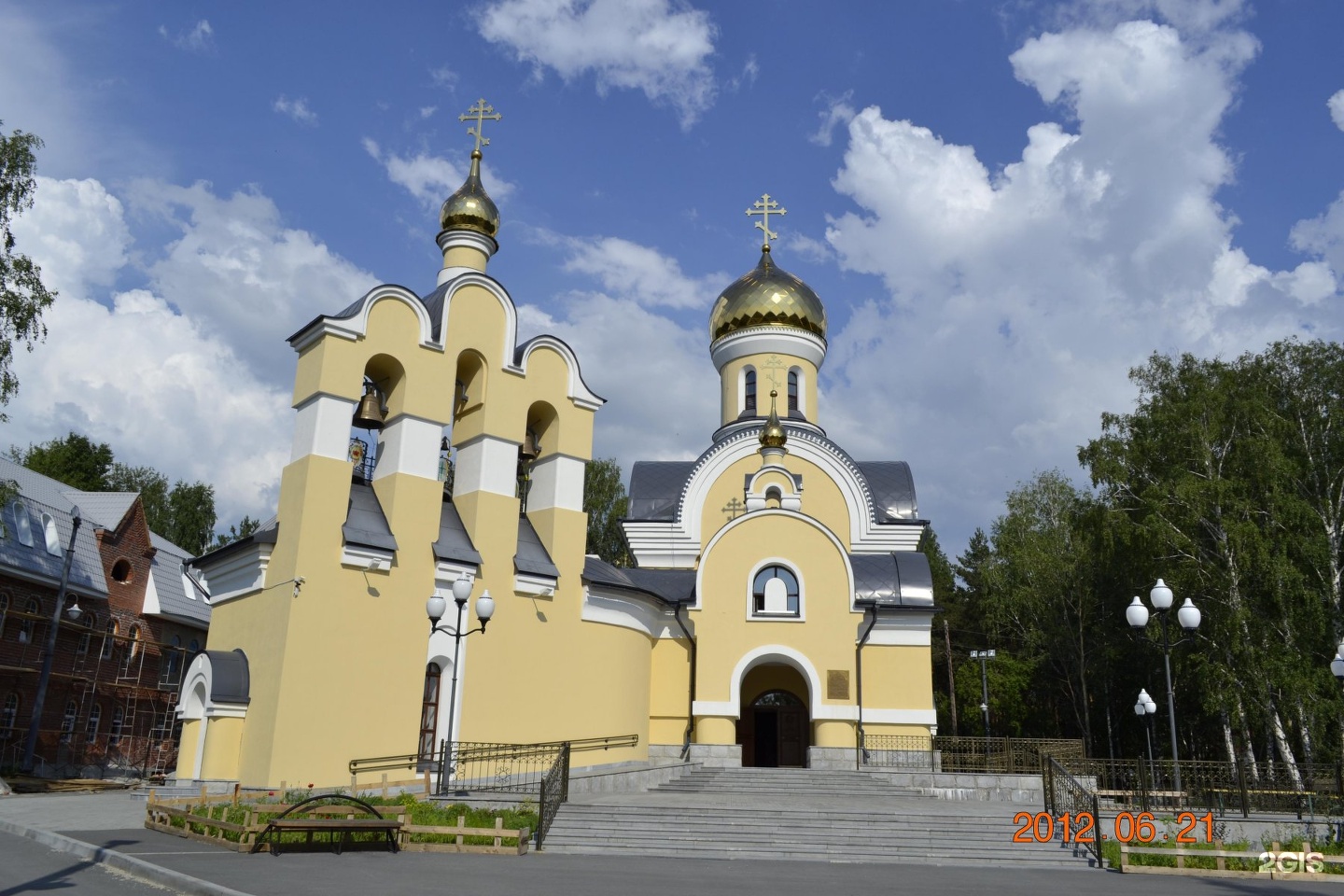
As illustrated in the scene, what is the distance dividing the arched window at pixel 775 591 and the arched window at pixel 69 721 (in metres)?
17.0

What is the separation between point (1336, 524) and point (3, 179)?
2492cm

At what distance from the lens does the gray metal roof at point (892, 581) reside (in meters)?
20.6

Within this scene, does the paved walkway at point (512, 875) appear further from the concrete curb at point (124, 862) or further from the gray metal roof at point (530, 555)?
the gray metal roof at point (530, 555)

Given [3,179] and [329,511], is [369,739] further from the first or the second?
[3,179]

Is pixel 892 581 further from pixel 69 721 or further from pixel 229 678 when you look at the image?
pixel 69 721

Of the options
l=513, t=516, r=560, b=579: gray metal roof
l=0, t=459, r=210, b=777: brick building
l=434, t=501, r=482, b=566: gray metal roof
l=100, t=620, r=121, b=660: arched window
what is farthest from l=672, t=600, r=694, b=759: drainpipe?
l=100, t=620, r=121, b=660: arched window

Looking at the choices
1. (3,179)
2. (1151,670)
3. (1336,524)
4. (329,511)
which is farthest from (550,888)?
(1151,670)

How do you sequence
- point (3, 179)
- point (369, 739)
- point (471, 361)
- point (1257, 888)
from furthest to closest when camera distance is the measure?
1. point (471, 361)
2. point (3, 179)
3. point (369, 739)
4. point (1257, 888)

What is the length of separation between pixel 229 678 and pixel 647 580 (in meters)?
9.48

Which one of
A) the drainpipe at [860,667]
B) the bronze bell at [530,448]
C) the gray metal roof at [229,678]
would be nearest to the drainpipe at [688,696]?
the drainpipe at [860,667]

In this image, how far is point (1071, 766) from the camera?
16.9 m

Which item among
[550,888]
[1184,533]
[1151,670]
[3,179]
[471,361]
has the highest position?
[3,179]

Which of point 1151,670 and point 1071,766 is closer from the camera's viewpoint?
point 1071,766

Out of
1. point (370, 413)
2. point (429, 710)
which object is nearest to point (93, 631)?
point (370, 413)
